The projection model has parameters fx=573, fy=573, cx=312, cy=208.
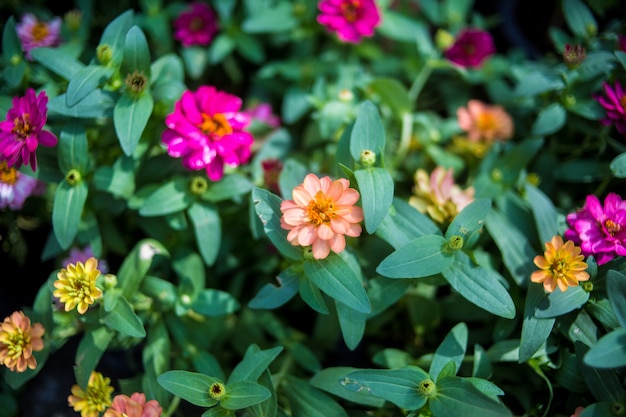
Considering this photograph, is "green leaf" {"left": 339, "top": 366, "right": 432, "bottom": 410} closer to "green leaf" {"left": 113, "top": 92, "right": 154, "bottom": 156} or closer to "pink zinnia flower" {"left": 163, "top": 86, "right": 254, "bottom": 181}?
"pink zinnia flower" {"left": 163, "top": 86, "right": 254, "bottom": 181}

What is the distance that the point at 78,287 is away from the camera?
3.21 feet

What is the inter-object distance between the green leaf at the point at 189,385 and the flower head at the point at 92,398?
167 millimetres

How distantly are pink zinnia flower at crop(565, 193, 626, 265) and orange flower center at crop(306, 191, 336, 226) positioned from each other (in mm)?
453

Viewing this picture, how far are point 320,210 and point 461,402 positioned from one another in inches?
15.0

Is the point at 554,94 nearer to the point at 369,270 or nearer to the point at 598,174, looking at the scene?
the point at 598,174

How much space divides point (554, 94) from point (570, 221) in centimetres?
44

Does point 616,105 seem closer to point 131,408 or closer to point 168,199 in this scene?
point 168,199

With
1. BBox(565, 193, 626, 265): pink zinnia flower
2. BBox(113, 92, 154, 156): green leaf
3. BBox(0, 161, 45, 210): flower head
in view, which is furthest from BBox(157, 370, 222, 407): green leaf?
BBox(565, 193, 626, 265): pink zinnia flower

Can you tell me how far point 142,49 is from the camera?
3.53 feet

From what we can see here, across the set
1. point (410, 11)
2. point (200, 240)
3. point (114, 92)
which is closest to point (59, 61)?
point (114, 92)

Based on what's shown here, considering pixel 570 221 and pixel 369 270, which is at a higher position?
pixel 570 221

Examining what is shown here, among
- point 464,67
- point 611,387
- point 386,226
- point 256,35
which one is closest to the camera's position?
point 611,387

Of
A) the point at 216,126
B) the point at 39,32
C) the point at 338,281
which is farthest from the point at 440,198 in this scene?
the point at 39,32

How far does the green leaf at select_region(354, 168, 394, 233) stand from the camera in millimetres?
942
